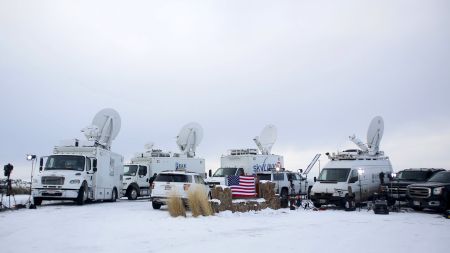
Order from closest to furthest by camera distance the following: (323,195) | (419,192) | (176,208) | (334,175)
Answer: (176,208)
(419,192)
(323,195)
(334,175)

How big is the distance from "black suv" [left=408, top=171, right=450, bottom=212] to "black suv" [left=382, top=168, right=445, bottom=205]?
731 millimetres

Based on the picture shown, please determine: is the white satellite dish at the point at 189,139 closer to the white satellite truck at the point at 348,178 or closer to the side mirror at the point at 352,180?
→ the white satellite truck at the point at 348,178

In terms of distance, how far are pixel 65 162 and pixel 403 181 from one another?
53.9 ft

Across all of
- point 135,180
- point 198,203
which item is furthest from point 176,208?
point 135,180

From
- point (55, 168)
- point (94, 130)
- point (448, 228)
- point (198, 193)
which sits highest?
point (94, 130)

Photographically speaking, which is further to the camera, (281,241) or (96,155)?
(96,155)

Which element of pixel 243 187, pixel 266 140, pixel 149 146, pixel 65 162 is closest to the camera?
pixel 243 187

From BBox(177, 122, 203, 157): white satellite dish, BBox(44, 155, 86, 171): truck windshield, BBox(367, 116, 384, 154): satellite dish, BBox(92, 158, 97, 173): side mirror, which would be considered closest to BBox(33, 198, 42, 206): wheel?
BBox(44, 155, 86, 171): truck windshield

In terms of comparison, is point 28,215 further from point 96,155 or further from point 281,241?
point 281,241

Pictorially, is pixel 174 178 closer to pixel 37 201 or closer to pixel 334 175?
pixel 37 201

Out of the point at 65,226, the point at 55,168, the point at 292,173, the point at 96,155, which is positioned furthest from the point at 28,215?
the point at 292,173

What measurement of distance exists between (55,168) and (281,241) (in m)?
13.6

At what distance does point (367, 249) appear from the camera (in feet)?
28.0

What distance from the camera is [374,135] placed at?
2553cm
